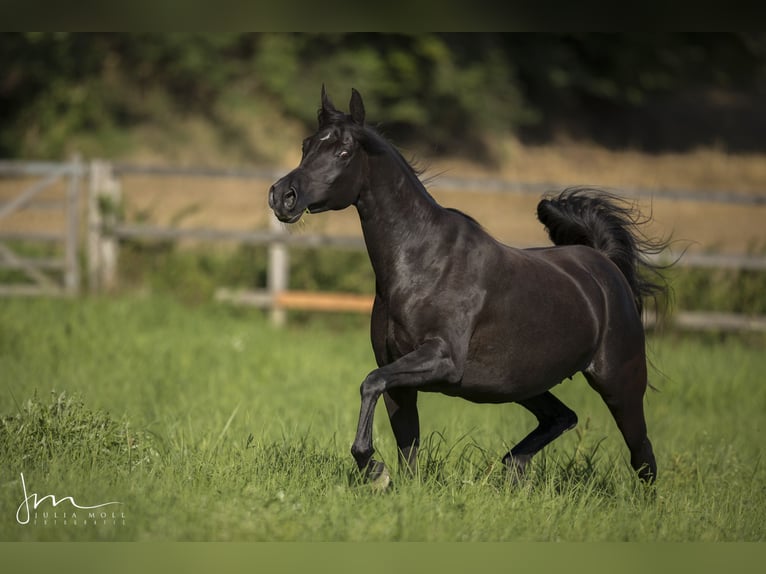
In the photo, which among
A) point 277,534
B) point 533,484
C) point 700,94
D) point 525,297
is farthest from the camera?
point 700,94

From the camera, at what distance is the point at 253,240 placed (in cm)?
1338

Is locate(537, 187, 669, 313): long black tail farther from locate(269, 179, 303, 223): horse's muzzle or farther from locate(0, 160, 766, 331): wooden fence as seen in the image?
locate(0, 160, 766, 331): wooden fence

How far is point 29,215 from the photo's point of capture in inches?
778

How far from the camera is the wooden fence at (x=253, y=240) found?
497 inches

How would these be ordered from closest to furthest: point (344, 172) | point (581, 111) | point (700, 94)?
→ 1. point (344, 172)
2. point (581, 111)
3. point (700, 94)

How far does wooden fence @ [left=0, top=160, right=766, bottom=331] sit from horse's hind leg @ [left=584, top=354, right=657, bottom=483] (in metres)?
6.48

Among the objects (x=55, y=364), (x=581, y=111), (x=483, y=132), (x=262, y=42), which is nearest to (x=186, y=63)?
(x=262, y=42)

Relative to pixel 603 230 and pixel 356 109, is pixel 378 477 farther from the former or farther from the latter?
pixel 603 230

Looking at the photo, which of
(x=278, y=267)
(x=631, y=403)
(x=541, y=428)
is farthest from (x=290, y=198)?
(x=278, y=267)

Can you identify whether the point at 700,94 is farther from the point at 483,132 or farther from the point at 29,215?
the point at 29,215

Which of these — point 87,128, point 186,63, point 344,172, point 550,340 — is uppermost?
point 186,63

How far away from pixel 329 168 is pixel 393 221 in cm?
48

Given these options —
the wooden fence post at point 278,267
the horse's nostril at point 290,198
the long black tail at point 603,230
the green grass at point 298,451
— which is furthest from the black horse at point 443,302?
the wooden fence post at point 278,267

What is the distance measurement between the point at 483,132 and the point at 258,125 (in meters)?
5.98
